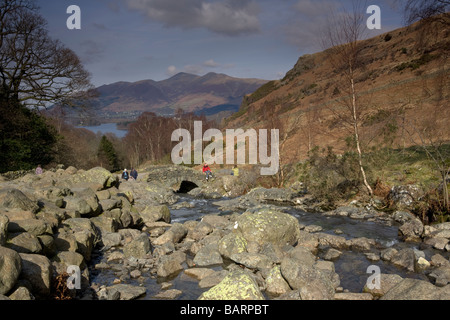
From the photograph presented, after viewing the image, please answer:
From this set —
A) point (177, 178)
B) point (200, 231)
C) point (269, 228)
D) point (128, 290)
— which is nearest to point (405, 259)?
point (269, 228)

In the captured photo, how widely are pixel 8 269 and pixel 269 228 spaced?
7.84 m

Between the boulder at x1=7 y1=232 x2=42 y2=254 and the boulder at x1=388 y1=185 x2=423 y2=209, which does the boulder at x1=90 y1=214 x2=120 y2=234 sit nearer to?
the boulder at x1=7 y1=232 x2=42 y2=254

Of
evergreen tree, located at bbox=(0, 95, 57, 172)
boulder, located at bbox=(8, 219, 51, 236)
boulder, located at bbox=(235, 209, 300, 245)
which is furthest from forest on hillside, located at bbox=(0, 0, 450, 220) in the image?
boulder, located at bbox=(8, 219, 51, 236)

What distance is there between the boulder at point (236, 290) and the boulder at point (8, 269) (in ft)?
11.9

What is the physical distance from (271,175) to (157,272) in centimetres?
1793

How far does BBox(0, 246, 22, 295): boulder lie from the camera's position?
5482mm

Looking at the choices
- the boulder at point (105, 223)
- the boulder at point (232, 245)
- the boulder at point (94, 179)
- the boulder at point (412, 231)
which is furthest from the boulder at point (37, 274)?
the boulder at point (412, 231)

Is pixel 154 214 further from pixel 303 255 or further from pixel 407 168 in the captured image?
pixel 407 168

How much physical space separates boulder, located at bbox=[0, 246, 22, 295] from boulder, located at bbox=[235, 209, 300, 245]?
23.5ft

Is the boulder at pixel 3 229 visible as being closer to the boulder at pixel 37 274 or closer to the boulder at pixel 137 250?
the boulder at pixel 37 274
